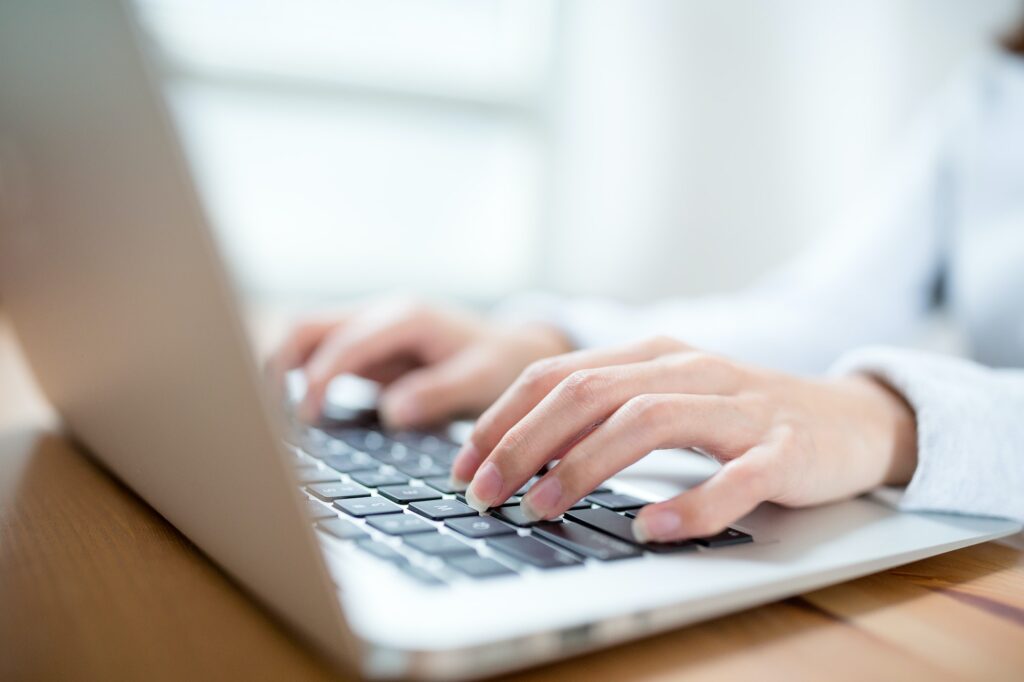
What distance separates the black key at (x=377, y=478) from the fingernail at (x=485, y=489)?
61 mm

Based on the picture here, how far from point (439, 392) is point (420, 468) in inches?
7.8

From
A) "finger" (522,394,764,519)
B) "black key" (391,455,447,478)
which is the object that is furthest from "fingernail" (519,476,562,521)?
"black key" (391,455,447,478)

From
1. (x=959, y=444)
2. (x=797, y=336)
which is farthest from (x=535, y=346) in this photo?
(x=959, y=444)

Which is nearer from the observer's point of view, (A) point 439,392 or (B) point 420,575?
(B) point 420,575

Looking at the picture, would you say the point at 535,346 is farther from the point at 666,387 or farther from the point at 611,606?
the point at 611,606

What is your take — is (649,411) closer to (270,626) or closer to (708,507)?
(708,507)

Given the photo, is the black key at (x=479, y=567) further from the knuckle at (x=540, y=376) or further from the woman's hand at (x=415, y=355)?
the woman's hand at (x=415, y=355)

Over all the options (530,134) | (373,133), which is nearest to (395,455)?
(373,133)

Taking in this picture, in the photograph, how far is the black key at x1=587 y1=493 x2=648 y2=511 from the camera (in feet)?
1.21

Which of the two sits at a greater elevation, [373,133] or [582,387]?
[373,133]

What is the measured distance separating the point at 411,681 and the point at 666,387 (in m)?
0.21

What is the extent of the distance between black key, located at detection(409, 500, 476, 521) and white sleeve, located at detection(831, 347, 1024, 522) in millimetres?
214

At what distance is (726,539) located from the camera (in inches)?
13.0

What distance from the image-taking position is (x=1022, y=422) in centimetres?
46
